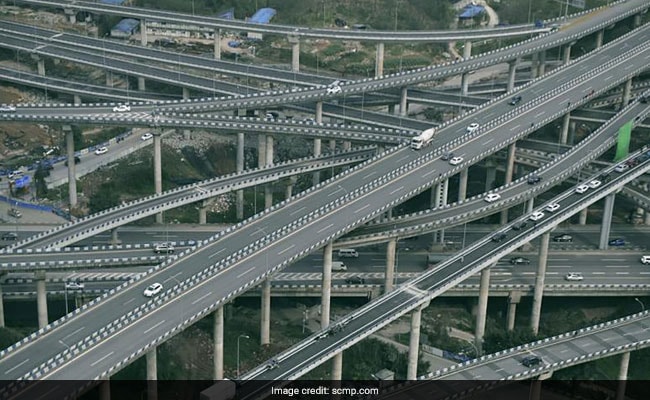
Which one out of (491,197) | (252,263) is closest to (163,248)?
(252,263)

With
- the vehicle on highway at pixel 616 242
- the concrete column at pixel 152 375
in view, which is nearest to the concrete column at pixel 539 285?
the vehicle on highway at pixel 616 242

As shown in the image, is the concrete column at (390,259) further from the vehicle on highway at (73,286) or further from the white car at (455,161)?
the vehicle on highway at (73,286)

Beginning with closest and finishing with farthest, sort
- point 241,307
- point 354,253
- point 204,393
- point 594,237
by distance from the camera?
point 204,393
point 241,307
point 354,253
point 594,237

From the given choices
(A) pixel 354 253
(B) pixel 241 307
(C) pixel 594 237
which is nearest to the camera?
(B) pixel 241 307

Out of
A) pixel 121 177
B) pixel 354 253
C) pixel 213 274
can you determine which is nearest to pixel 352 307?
pixel 354 253

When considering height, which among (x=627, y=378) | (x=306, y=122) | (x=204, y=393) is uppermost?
(x=306, y=122)

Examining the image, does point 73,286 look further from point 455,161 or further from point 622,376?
point 622,376

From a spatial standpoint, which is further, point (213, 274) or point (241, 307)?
point (241, 307)

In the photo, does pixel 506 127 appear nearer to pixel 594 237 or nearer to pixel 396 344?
pixel 594 237
